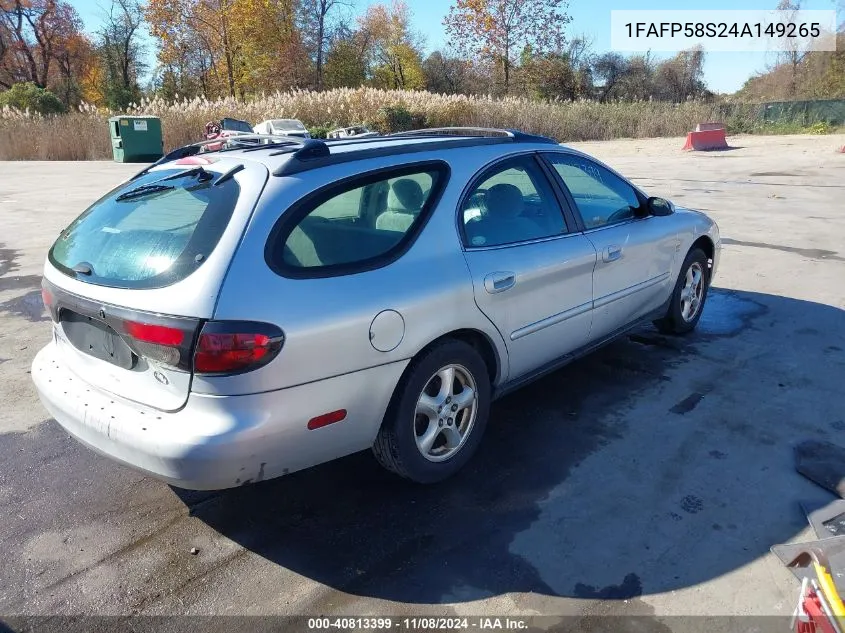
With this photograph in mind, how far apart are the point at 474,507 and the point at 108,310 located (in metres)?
1.81

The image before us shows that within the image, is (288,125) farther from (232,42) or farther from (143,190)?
(232,42)

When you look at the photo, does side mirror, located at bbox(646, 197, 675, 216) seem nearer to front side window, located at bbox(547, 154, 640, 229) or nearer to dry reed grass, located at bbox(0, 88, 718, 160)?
front side window, located at bbox(547, 154, 640, 229)

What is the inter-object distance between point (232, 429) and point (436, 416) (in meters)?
1.05

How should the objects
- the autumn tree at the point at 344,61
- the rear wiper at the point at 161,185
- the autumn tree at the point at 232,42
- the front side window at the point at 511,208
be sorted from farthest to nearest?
the autumn tree at the point at 344,61 < the autumn tree at the point at 232,42 < the front side window at the point at 511,208 < the rear wiper at the point at 161,185

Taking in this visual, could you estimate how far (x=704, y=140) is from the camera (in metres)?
23.9

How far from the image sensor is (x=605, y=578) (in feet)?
8.68

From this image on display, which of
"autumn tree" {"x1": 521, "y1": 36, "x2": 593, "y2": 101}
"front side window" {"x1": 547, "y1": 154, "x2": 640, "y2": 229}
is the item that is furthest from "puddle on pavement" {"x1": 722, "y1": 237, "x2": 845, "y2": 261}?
"autumn tree" {"x1": 521, "y1": 36, "x2": 593, "y2": 101}

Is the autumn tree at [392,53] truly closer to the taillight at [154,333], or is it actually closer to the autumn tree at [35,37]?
the autumn tree at [35,37]

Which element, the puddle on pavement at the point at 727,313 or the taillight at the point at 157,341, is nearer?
the taillight at the point at 157,341

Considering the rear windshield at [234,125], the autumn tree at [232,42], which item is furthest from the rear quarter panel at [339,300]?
the autumn tree at [232,42]

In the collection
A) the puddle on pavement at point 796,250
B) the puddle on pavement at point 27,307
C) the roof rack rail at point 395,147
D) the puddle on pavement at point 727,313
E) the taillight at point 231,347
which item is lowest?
the puddle on pavement at point 727,313

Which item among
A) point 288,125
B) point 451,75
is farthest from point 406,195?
point 451,75

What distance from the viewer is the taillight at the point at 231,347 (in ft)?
8.11

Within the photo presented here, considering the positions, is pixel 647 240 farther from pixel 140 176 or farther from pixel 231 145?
pixel 140 176
